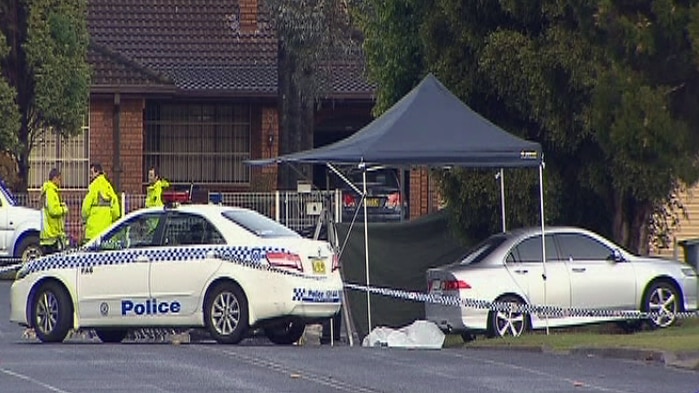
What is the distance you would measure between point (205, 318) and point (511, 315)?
13.7 feet

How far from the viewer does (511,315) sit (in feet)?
69.4

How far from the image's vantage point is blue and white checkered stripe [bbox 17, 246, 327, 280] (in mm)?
18875

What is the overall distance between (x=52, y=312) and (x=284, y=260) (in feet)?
9.52

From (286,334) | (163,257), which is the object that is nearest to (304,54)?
(286,334)

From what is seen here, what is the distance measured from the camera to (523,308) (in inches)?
823

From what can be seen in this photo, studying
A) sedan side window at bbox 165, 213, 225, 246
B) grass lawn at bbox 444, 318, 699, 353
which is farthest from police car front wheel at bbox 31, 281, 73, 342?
grass lawn at bbox 444, 318, 699, 353

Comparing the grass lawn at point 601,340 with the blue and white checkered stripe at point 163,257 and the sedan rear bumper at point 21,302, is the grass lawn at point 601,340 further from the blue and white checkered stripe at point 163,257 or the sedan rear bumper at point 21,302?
the sedan rear bumper at point 21,302

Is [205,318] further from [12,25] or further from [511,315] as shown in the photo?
[12,25]

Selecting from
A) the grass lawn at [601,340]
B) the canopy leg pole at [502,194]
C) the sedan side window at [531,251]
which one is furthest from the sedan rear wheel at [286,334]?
the canopy leg pole at [502,194]

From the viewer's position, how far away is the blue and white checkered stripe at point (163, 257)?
1888 centimetres

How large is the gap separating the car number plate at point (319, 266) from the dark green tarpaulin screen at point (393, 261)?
2651 millimetres

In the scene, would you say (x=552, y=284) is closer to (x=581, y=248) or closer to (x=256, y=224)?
(x=581, y=248)

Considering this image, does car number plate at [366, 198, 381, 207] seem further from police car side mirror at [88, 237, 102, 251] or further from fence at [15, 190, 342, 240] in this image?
police car side mirror at [88, 237, 102, 251]

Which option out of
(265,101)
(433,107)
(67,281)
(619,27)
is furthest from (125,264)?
(265,101)
